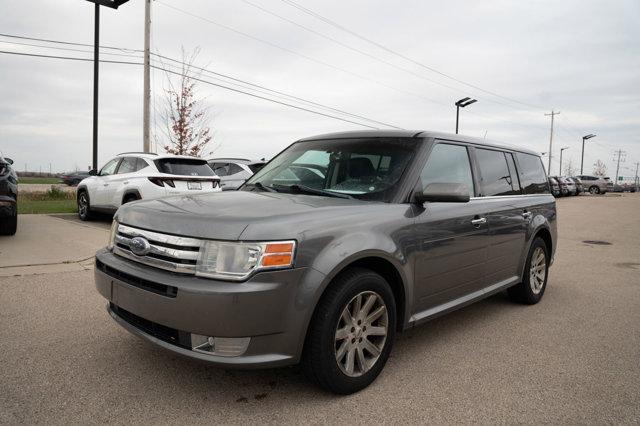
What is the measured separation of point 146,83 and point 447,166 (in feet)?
57.1

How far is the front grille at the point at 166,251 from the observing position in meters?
2.61

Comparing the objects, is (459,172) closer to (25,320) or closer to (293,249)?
(293,249)

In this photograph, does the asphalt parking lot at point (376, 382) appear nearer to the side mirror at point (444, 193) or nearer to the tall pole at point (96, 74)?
the side mirror at point (444, 193)

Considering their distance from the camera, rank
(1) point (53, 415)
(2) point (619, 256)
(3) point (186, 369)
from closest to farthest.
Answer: (1) point (53, 415) → (3) point (186, 369) → (2) point (619, 256)

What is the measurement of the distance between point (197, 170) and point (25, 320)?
6007mm

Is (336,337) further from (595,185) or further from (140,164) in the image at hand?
(595,185)

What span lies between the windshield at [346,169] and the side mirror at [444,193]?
0.75 feet

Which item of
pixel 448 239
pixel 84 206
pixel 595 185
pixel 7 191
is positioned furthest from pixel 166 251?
pixel 595 185

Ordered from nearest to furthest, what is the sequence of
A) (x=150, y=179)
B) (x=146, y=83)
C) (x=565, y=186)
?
(x=150, y=179)
(x=146, y=83)
(x=565, y=186)

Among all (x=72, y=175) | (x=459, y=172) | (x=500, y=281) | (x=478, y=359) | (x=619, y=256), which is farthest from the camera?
(x=72, y=175)

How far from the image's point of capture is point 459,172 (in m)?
4.04

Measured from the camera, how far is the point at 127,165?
10.3 meters

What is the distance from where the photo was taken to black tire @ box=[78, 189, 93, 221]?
37.2 ft

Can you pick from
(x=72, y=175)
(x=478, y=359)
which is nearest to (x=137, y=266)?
(x=478, y=359)
